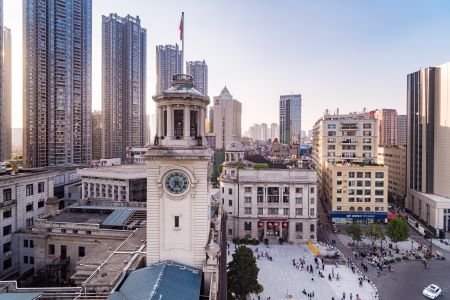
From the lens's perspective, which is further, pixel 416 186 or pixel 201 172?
pixel 416 186

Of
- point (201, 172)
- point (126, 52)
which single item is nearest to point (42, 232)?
point (201, 172)

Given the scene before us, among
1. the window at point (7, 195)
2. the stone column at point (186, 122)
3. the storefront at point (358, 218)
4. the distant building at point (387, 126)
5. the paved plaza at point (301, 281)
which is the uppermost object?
the distant building at point (387, 126)

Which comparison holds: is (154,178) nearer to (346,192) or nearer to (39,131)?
(346,192)

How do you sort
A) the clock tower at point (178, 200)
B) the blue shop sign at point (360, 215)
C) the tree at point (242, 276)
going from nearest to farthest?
1. the clock tower at point (178, 200)
2. the tree at point (242, 276)
3. the blue shop sign at point (360, 215)

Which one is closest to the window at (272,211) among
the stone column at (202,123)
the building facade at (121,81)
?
the stone column at (202,123)

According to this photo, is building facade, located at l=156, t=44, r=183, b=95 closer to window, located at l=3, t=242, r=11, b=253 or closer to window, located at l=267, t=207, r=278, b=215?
window, located at l=267, t=207, r=278, b=215

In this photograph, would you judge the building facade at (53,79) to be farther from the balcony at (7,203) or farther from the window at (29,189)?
the balcony at (7,203)
